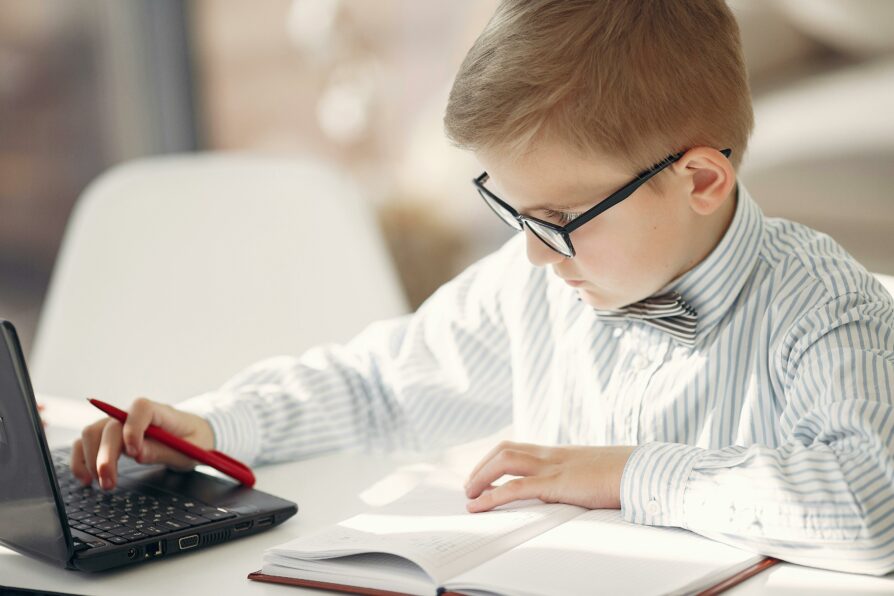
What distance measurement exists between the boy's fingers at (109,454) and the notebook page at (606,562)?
42cm

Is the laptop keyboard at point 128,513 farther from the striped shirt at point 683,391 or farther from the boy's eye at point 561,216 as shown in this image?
the boy's eye at point 561,216

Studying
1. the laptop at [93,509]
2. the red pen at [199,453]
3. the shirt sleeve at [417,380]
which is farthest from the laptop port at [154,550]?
the shirt sleeve at [417,380]

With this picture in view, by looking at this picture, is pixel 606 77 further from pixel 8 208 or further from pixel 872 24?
pixel 8 208

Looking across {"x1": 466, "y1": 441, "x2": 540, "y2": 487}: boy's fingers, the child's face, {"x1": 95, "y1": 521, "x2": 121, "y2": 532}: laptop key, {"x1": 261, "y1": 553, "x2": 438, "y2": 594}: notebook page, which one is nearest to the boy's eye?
the child's face

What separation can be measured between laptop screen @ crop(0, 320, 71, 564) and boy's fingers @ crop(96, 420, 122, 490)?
12 centimetres

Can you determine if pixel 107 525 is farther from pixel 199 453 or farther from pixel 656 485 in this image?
pixel 656 485

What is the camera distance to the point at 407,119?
287cm

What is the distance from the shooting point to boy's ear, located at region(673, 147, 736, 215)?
3.15ft

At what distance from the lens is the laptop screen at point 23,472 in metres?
0.78

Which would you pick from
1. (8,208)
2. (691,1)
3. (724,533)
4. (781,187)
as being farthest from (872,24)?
(8,208)

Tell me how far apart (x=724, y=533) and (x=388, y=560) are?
0.26m

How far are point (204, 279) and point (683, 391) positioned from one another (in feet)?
3.12

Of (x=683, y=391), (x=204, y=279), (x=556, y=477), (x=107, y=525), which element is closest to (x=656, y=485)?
(x=556, y=477)

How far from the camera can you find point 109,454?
1020 millimetres
